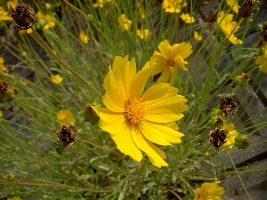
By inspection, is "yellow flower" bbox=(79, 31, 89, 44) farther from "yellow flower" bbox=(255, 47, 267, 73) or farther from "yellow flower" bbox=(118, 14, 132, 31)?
"yellow flower" bbox=(255, 47, 267, 73)

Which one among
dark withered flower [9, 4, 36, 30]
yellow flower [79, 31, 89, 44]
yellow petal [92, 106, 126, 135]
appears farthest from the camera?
yellow flower [79, 31, 89, 44]

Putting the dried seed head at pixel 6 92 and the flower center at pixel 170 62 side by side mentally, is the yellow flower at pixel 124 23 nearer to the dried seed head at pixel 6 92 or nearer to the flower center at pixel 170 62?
the flower center at pixel 170 62

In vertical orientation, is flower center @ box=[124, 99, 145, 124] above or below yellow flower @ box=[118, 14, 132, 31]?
below

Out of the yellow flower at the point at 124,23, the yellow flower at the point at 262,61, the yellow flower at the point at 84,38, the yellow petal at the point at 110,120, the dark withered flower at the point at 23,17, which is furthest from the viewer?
the yellow flower at the point at 84,38

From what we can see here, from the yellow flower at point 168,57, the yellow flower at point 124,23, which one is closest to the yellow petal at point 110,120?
the yellow flower at point 168,57

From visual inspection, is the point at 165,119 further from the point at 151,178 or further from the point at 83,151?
the point at 83,151

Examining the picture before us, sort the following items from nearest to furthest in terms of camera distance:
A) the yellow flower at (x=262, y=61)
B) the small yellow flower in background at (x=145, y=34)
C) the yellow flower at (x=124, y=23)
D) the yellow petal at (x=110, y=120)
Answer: the yellow petal at (x=110, y=120), the yellow flower at (x=262, y=61), the small yellow flower in background at (x=145, y=34), the yellow flower at (x=124, y=23)

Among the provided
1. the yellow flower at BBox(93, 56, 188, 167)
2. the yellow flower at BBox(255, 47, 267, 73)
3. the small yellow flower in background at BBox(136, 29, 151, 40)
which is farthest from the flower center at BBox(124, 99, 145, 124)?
the small yellow flower in background at BBox(136, 29, 151, 40)

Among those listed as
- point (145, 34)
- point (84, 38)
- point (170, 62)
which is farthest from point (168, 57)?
point (84, 38)
